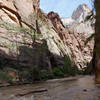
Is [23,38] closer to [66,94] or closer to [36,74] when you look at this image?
[36,74]

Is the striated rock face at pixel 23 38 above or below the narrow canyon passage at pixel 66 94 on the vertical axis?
above

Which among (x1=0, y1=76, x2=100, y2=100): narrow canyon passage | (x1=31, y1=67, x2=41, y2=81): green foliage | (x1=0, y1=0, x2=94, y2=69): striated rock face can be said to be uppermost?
(x1=0, y1=0, x2=94, y2=69): striated rock face

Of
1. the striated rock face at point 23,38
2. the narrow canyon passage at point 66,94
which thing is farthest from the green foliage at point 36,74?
the narrow canyon passage at point 66,94

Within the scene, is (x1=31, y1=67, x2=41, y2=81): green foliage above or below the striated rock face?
below

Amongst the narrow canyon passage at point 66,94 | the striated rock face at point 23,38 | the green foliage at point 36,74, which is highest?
the striated rock face at point 23,38

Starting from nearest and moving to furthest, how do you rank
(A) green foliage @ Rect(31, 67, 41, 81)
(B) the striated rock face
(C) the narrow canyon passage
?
1. (C) the narrow canyon passage
2. (A) green foliage @ Rect(31, 67, 41, 81)
3. (B) the striated rock face

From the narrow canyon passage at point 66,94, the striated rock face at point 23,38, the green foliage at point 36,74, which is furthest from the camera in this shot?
the striated rock face at point 23,38

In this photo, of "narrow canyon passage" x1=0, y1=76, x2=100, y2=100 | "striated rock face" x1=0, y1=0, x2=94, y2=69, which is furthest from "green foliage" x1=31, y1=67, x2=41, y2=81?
"narrow canyon passage" x1=0, y1=76, x2=100, y2=100

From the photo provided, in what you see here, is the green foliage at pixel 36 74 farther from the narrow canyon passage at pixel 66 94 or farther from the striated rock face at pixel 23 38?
the narrow canyon passage at pixel 66 94

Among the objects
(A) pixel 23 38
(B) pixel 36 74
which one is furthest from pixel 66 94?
(A) pixel 23 38

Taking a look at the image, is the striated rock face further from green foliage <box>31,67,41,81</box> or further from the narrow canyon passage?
the narrow canyon passage

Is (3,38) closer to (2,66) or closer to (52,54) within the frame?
(2,66)

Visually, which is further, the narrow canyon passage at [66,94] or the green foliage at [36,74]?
the green foliage at [36,74]

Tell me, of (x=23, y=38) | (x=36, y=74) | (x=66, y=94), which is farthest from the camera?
(x=23, y=38)
